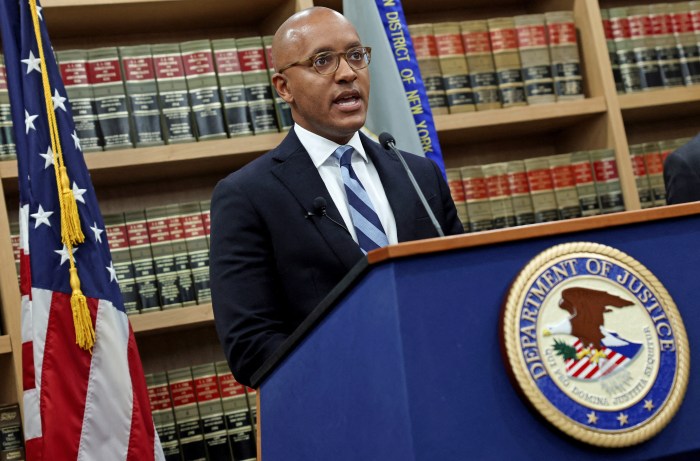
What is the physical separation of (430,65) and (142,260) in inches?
47.5

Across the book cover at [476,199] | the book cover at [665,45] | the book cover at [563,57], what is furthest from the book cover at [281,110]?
the book cover at [665,45]

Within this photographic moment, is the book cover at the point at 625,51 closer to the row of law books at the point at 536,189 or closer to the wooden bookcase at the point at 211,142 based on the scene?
the wooden bookcase at the point at 211,142

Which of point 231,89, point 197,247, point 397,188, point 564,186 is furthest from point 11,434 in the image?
point 564,186

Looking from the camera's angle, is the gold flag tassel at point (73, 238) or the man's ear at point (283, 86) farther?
the gold flag tassel at point (73, 238)

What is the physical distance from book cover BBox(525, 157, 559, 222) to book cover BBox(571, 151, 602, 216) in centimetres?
9

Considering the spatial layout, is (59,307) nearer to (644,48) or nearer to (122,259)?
(122,259)

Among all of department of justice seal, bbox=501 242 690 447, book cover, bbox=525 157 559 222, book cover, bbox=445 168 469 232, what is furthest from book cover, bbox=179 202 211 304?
department of justice seal, bbox=501 242 690 447

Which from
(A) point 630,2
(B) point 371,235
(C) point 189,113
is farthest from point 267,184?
(A) point 630,2

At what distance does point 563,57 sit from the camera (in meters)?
3.73

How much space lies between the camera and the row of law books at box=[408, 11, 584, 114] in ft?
11.9

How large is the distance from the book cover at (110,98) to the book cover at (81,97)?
2cm

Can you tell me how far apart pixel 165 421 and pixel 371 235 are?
1.55 m

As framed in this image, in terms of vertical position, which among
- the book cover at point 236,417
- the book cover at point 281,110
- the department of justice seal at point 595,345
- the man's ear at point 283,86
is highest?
the book cover at point 281,110

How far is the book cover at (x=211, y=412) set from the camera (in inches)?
127
